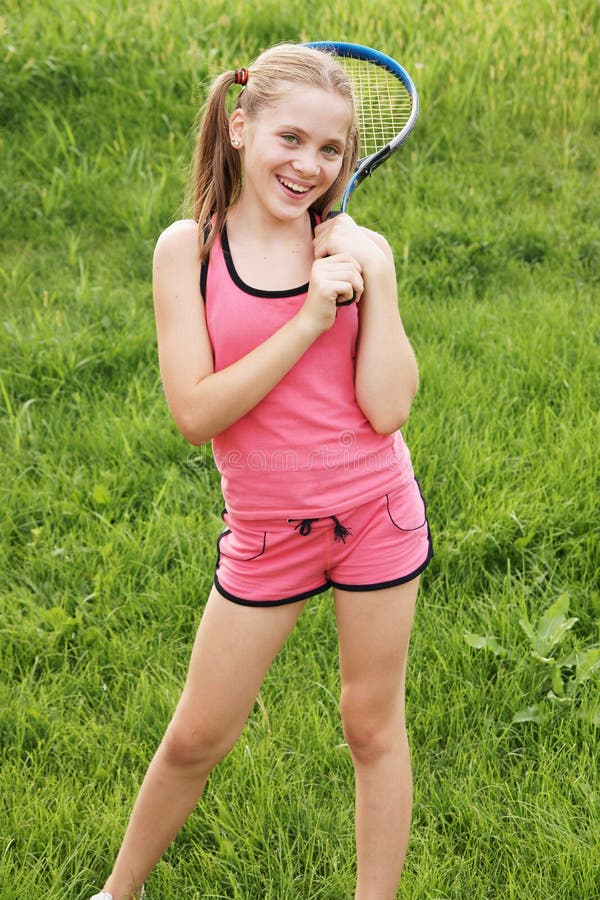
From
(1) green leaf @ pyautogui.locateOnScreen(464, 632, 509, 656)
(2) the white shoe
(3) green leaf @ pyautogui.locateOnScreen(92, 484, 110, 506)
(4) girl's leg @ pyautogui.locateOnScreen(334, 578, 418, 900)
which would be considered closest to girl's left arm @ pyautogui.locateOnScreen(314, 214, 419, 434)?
(4) girl's leg @ pyautogui.locateOnScreen(334, 578, 418, 900)

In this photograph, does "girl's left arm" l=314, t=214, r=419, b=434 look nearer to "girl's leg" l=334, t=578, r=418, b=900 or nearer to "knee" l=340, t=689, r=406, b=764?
"girl's leg" l=334, t=578, r=418, b=900

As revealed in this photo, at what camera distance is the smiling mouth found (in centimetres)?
198

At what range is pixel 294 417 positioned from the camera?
200 cm

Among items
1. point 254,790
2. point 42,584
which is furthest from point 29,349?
point 254,790

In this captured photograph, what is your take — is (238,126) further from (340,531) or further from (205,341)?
(340,531)

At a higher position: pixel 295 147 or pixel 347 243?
pixel 295 147

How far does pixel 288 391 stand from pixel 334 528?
0.28 metres

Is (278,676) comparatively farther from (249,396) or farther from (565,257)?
(565,257)

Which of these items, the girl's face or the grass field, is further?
the grass field

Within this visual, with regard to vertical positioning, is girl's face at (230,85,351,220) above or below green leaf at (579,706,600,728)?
above

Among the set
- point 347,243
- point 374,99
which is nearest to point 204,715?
point 347,243

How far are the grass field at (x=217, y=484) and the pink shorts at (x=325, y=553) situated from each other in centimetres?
74

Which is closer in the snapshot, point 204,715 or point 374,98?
point 204,715

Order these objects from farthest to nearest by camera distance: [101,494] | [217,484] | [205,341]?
[217,484] < [101,494] < [205,341]
